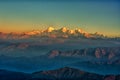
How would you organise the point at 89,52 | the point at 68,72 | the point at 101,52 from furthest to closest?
the point at 68,72 < the point at 89,52 < the point at 101,52

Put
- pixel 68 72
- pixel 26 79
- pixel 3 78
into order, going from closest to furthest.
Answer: pixel 3 78 → pixel 26 79 → pixel 68 72

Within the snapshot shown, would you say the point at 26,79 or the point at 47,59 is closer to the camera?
the point at 47,59

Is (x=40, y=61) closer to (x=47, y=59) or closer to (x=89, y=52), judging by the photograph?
(x=47, y=59)

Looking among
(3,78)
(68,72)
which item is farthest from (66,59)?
(68,72)

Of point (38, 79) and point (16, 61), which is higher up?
point (16, 61)

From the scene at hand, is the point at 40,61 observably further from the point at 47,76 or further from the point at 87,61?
the point at 47,76

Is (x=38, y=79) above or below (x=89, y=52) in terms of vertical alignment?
below

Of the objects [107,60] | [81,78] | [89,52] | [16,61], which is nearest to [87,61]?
[89,52]

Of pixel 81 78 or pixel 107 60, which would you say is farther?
pixel 81 78

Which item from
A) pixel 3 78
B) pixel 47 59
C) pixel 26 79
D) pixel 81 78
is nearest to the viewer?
pixel 47 59
